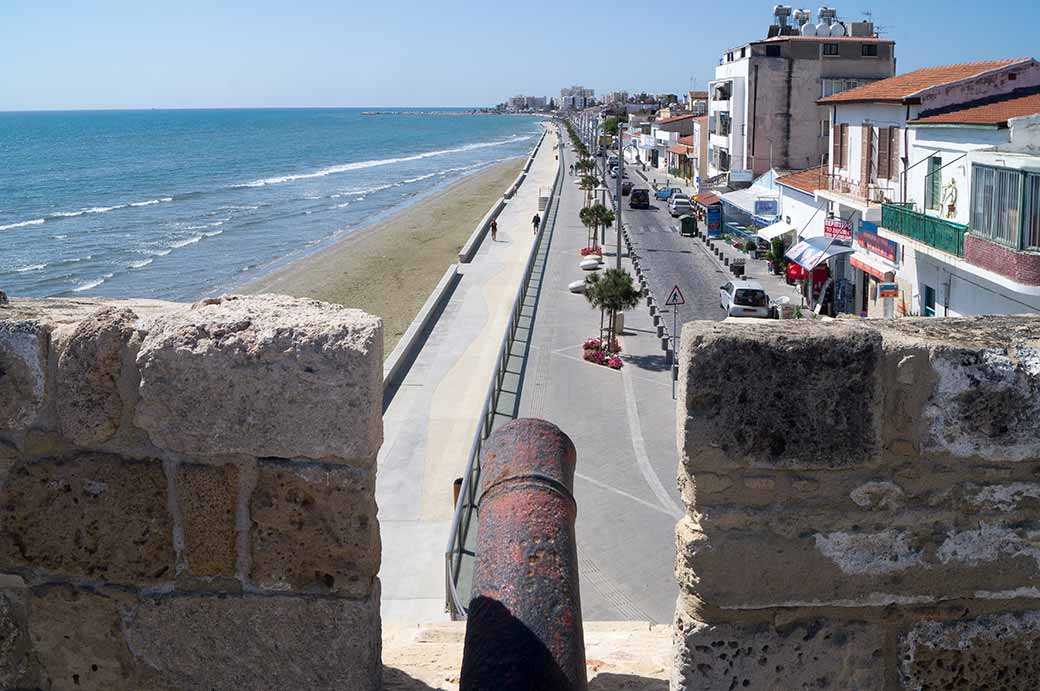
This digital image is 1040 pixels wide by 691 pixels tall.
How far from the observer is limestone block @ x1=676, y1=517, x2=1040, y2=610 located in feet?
9.61

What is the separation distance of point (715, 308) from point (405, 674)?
29.9 meters

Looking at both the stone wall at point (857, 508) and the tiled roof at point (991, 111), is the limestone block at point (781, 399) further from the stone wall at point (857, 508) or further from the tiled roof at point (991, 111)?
the tiled roof at point (991, 111)

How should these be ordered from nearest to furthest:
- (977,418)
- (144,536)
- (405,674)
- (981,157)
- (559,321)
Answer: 1. (977,418)
2. (144,536)
3. (405,674)
4. (981,157)
5. (559,321)

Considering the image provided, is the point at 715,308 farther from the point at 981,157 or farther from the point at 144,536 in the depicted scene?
the point at 144,536

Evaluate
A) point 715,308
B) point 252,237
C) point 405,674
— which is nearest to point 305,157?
point 252,237

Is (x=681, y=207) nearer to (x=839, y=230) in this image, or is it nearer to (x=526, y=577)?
(x=839, y=230)


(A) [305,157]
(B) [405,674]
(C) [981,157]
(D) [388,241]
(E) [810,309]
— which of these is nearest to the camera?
(B) [405,674]

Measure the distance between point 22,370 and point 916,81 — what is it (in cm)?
2845

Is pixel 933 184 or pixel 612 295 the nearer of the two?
pixel 933 184

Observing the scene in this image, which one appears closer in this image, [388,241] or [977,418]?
[977,418]

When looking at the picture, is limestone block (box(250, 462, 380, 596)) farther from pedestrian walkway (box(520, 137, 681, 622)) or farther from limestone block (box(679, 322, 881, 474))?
pedestrian walkway (box(520, 137, 681, 622))

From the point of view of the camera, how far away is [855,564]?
295 centimetres

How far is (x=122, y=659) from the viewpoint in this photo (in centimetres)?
315

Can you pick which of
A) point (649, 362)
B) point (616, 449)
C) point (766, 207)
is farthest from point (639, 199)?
point (616, 449)
